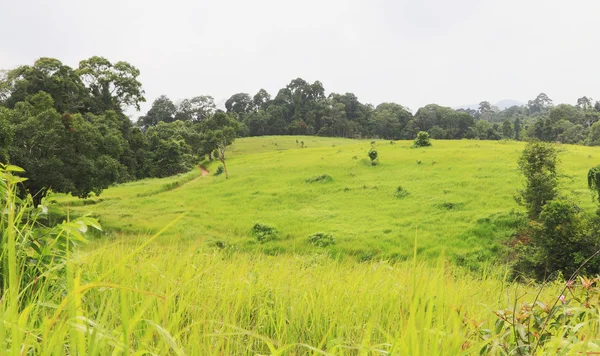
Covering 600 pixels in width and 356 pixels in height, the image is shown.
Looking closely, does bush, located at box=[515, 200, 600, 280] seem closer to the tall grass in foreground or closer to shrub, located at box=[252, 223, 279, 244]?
shrub, located at box=[252, 223, 279, 244]

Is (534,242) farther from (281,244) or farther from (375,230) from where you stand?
(281,244)

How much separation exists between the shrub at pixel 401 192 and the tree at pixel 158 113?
70756mm

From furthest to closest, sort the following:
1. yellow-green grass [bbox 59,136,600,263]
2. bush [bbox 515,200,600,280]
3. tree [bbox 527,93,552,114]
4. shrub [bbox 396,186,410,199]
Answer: tree [bbox 527,93,552,114] → shrub [bbox 396,186,410,199] → yellow-green grass [bbox 59,136,600,263] → bush [bbox 515,200,600,280]

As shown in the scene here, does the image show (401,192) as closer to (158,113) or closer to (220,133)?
(220,133)

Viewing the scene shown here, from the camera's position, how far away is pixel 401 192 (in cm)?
2617

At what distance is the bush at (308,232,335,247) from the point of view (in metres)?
18.2

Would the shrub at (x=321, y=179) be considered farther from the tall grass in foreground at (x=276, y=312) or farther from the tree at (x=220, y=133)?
the tall grass in foreground at (x=276, y=312)

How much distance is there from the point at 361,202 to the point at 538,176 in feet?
37.7

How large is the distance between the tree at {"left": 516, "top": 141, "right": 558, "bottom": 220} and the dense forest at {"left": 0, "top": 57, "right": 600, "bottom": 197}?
17577mm

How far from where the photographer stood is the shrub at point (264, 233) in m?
19.6

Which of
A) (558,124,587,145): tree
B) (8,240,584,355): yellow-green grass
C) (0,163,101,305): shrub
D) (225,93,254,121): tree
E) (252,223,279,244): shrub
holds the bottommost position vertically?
(252,223,279,244): shrub

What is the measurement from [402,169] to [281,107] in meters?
66.2

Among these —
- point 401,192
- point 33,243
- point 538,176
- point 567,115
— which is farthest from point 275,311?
point 567,115

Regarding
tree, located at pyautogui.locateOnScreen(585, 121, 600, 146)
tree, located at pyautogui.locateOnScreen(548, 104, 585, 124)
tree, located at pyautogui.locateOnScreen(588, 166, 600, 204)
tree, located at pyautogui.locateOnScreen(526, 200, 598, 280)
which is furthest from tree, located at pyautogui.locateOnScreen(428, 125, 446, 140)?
tree, located at pyautogui.locateOnScreen(526, 200, 598, 280)
